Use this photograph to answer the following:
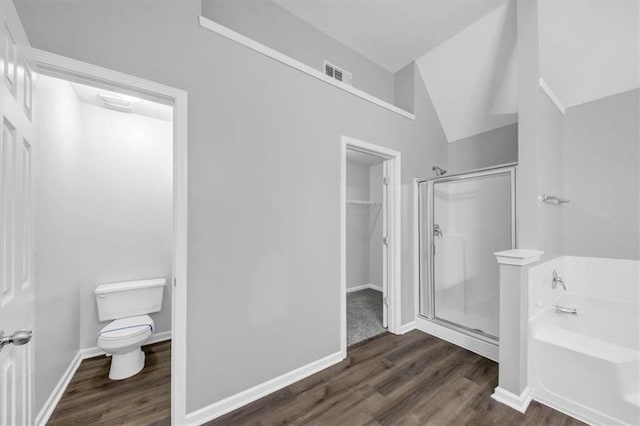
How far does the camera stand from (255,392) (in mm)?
1742

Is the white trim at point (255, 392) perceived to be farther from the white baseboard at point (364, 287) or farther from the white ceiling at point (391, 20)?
the white ceiling at point (391, 20)

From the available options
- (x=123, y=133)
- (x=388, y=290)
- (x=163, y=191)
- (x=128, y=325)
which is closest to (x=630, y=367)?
(x=388, y=290)

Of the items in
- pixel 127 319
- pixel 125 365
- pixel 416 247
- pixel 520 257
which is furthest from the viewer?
pixel 416 247

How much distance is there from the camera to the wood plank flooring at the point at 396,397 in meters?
1.58

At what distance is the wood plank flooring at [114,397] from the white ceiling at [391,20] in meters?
3.42

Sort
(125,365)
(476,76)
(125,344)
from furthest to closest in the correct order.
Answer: (476,76)
(125,365)
(125,344)

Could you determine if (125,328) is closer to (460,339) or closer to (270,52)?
(270,52)

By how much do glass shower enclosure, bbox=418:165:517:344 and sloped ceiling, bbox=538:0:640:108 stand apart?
0.98 m

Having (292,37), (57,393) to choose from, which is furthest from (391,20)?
(57,393)

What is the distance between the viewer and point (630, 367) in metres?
1.48

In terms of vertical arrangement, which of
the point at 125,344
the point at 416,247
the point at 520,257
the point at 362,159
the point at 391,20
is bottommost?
the point at 125,344

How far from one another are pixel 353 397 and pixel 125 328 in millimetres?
1867

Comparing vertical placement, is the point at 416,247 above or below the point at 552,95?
below

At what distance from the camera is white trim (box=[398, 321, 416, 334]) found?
276 cm
